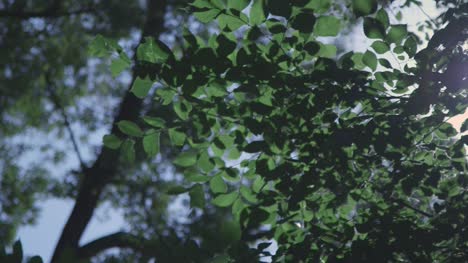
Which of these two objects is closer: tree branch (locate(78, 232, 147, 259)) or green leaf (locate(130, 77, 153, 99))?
green leaf (locate(130, 77, 153, 99))

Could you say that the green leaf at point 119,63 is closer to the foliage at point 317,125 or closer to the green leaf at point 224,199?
the foliage at point 317,125

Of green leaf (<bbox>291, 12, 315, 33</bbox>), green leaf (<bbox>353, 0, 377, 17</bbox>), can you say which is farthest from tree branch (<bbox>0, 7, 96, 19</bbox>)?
green leaf (<bbox>353, 0, 377, 17</bbox>)

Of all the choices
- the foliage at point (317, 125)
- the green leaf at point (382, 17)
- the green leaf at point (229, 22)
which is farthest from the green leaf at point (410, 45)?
the green leaf at point (229, 22)

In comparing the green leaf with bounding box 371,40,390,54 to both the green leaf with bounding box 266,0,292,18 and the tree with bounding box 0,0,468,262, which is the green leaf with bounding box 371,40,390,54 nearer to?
the tree with bounding box 0,0,468,262

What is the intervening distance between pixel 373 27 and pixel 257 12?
594 mm

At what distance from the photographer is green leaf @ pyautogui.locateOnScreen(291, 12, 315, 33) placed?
2.29 metres

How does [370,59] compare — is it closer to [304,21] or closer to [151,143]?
[304,21]

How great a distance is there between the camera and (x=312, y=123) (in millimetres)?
2902

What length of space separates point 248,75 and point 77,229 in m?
8.33

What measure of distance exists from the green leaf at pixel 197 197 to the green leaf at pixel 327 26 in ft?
3.69

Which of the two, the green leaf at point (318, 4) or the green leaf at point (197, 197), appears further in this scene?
the green leaf at point (197, 197)

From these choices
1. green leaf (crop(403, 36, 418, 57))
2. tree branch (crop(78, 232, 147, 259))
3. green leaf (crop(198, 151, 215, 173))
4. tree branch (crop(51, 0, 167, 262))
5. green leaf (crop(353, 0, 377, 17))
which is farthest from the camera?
tree branch (crop(78, 232, 147, 259))

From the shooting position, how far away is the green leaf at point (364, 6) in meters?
2.12

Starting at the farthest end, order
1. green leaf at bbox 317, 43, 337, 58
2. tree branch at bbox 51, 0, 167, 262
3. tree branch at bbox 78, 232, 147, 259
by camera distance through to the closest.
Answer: tree branch at bbox 78, 232, 147, 259
tree branch at bbox 51, 0, 167, 262
green leaf at bbox 317, 43, 337, 58
